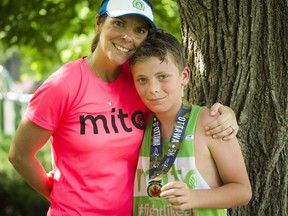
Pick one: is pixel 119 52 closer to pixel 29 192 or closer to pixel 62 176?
pixel 62 176

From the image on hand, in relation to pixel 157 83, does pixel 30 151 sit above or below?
below

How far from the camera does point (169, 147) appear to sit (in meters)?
3.01

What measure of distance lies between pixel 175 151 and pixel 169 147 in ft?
0.13

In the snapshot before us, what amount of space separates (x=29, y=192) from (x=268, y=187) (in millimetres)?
5289

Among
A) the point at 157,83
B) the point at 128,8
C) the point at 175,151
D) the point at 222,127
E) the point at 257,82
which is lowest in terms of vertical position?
the point at 175,151

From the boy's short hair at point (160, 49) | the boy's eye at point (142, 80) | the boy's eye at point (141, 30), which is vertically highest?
the boy's eye at point (141, 30)

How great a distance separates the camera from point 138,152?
3.20 meters

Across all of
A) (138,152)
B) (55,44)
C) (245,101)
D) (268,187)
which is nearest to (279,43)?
(245,101)

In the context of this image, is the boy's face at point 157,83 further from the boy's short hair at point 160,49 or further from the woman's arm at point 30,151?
the woman's arm at point 30,151

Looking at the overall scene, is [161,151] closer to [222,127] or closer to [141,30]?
[222,127]

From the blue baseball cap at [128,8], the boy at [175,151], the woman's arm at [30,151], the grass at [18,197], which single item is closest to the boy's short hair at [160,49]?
the boy at [175,151]

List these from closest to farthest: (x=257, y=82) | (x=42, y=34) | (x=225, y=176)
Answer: (x=225, y=176)
(x=257, y=82)
(x=42, y=34)

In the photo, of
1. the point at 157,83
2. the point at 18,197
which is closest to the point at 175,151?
the point at 157,83

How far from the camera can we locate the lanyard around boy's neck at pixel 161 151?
3.00 m
